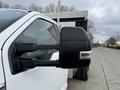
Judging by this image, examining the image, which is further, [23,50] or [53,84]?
[53,84]

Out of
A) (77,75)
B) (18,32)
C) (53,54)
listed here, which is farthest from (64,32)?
(77,75)

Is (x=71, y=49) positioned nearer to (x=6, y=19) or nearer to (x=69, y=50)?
(x=69, y=50)

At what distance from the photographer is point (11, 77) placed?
1.64m

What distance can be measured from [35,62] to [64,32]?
0.31 metres

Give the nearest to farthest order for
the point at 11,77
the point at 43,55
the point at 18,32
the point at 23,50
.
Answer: the point at 11,77, the point at 23,50, the point at 18,32, the point at 43,55

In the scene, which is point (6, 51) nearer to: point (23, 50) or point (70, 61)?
point (23, 50)

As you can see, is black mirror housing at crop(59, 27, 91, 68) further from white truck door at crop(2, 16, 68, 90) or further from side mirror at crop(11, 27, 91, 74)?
white truck door at crop(2, 16, 68, 90)

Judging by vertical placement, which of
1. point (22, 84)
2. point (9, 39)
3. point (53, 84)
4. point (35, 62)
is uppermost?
point (9, 39)

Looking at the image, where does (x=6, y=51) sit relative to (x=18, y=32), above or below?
below

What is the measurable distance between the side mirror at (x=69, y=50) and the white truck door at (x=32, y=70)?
76 millimetres

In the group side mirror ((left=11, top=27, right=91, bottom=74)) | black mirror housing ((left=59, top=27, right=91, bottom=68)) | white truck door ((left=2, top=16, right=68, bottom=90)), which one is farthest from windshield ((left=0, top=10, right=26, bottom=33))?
black mirror housing ((left=59, top=27, right=91, bottom=68))

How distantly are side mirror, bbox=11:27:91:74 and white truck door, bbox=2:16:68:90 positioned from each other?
76 mm

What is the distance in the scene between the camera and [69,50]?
1.65 metres

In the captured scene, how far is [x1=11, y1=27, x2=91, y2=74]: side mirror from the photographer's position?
1647 mm
